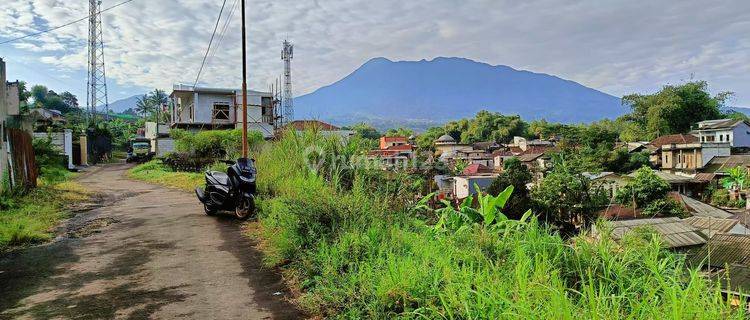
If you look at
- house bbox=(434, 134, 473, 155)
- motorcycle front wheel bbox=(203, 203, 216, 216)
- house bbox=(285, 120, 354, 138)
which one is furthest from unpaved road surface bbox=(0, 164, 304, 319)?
house bbox=(434, 134, 473, 155)

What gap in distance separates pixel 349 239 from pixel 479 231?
46.4 inches

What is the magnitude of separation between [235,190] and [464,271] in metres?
5.90

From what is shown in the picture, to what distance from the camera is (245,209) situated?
26.3 ft

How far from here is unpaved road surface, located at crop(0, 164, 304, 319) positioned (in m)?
3.74

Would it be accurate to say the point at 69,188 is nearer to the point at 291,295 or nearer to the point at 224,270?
the point at 224,270

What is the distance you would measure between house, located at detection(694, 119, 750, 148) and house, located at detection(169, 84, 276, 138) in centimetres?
4412

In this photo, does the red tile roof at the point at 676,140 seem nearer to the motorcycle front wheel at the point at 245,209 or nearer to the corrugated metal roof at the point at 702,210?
the corrugated metal roof at the point at 702,210

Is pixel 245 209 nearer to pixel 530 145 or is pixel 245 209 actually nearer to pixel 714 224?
pixel 714 224

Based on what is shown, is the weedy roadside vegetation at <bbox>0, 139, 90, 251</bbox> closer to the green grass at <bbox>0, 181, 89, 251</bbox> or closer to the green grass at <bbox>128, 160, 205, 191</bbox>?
the green grass at <bbox>0, 181, 89, 251</bbox>

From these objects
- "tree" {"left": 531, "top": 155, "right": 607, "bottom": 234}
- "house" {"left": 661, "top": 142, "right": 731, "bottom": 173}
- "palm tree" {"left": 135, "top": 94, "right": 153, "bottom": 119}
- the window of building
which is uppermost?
"palm tree" {"left": 135, "top": 94, "right": 153, "bottom": 119}

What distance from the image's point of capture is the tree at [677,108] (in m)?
55.7

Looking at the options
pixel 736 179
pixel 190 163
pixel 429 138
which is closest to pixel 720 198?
pixel 736 179

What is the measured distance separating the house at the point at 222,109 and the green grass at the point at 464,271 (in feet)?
75.0

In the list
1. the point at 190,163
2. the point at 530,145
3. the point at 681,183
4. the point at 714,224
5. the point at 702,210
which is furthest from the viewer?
the point at 530,145
